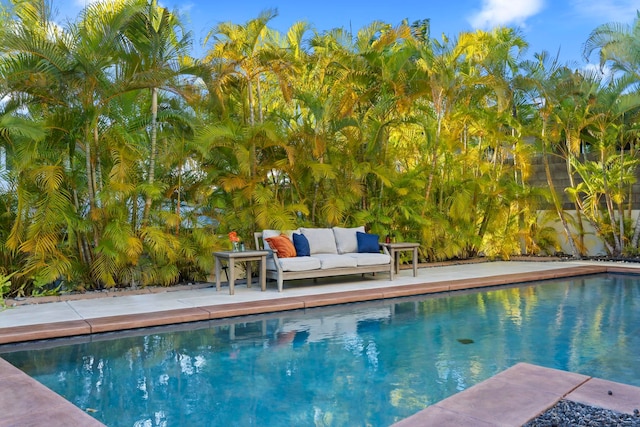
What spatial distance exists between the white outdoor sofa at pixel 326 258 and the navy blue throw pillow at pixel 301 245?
99mm

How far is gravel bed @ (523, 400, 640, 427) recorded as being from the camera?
2.84 m

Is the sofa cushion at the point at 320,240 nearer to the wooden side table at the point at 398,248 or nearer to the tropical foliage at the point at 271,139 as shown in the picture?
→ the tropical foliage at the point at 271,139

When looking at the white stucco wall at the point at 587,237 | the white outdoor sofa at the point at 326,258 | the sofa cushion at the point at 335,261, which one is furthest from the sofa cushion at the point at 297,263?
the white stucco wall at the point at 587,237

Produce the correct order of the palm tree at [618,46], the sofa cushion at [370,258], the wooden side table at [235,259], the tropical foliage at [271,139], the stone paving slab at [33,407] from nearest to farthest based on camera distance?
the stone paving slab at [33,407] → the tropical foliage at [271,139] → the wooden side table at [235,259] → the sofa cushion at [370,258] → the palm tree at [618,46]

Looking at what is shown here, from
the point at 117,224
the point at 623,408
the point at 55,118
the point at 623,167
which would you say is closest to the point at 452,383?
the point at 623,408

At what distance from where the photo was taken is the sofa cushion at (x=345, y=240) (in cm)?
897

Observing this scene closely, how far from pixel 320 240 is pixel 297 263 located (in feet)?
3.27

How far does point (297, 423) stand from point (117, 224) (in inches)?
184

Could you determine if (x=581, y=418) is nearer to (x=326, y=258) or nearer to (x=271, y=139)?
(x=326, y=258)

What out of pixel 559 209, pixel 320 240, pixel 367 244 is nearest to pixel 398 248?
pixel 367 244

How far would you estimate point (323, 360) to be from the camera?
180 inches

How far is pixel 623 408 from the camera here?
305cm

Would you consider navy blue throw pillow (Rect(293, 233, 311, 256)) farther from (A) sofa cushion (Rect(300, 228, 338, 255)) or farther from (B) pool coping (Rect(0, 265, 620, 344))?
(B) pool coping (Rect(0, 265, 620, 344))

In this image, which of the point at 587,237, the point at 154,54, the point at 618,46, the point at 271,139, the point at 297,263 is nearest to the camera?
the point at 154,54
